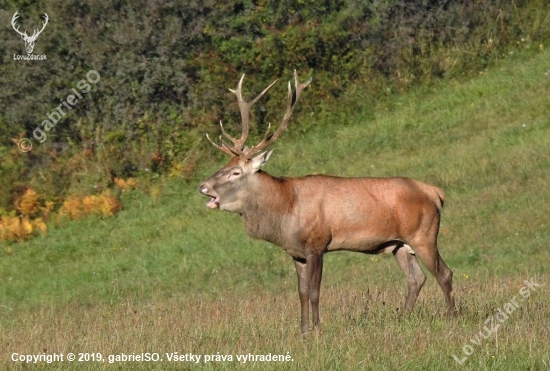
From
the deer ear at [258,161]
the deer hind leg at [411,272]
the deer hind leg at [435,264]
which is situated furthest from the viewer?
the deer hind leg at [411,272]

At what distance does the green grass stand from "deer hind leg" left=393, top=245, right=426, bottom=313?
0.94 feet

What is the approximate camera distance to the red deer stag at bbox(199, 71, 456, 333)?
11455 mm

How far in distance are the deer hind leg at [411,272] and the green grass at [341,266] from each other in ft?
0.94

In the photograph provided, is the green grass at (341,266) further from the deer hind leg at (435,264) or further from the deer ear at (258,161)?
the deer ear at (258,161)

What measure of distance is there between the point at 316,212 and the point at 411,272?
151 cm

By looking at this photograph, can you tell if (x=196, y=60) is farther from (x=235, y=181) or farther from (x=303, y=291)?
(x=303, y=291)

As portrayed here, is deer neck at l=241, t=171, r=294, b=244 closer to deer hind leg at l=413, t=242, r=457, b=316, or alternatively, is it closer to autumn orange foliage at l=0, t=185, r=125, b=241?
deer hind leg at l=413, t=242, r=457, b=316

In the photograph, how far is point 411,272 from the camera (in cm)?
1239

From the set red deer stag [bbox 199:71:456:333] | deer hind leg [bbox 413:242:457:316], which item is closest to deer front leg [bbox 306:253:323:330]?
red deer stag [bbox 199:71:456:333]

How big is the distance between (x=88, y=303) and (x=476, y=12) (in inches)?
500

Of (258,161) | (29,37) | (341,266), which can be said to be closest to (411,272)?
(258,161)

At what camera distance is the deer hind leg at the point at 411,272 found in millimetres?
12305

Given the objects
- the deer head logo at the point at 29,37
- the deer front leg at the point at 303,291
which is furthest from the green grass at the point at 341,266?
the deer head logo at the point at 29,37

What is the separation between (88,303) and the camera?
16.5 metres
